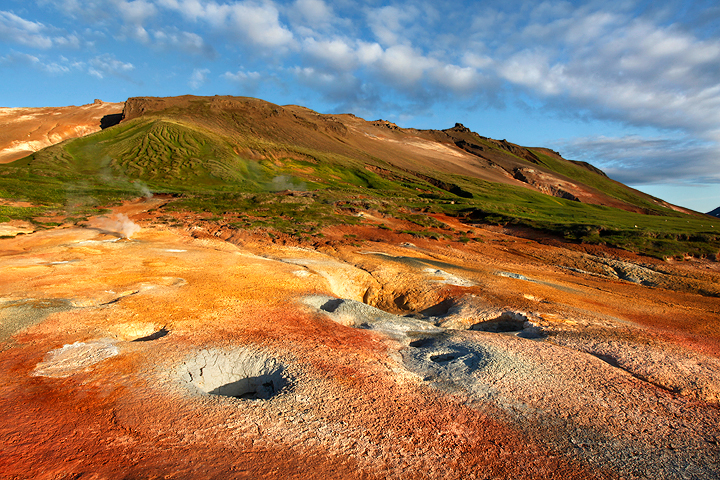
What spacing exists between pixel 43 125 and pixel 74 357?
8345cm

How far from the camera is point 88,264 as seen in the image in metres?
12.1

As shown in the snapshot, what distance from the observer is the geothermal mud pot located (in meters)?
4.53

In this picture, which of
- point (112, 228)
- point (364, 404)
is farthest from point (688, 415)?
point (112, 228)

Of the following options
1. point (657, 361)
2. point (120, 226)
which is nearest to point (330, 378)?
point (657, 361)

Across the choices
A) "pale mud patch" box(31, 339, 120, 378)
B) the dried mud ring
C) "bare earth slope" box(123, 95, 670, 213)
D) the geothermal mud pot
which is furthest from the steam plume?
"bare earth slope" box(123, 95, 670, 213)

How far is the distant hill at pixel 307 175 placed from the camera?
96.2ft

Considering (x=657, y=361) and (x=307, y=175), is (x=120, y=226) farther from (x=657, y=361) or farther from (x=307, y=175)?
(x=307, y=175)

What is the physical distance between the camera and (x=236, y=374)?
6.51m

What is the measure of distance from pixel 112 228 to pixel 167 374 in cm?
1647

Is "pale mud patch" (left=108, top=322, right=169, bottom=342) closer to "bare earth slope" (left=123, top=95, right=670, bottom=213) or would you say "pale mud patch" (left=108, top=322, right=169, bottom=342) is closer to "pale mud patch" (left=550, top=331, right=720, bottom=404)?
"pale mud patch" (left=550, top=331, right=720, bottom=404)

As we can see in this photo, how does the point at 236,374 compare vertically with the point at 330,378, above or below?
below

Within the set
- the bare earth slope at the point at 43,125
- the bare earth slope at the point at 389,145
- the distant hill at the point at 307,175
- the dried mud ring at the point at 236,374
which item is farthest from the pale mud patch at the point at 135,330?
the bare earth slope at the point at 43,125

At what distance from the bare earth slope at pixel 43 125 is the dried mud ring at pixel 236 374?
69285 mm

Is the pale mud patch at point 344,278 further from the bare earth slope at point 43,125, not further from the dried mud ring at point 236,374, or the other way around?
the bare earth slope at point 43,125
